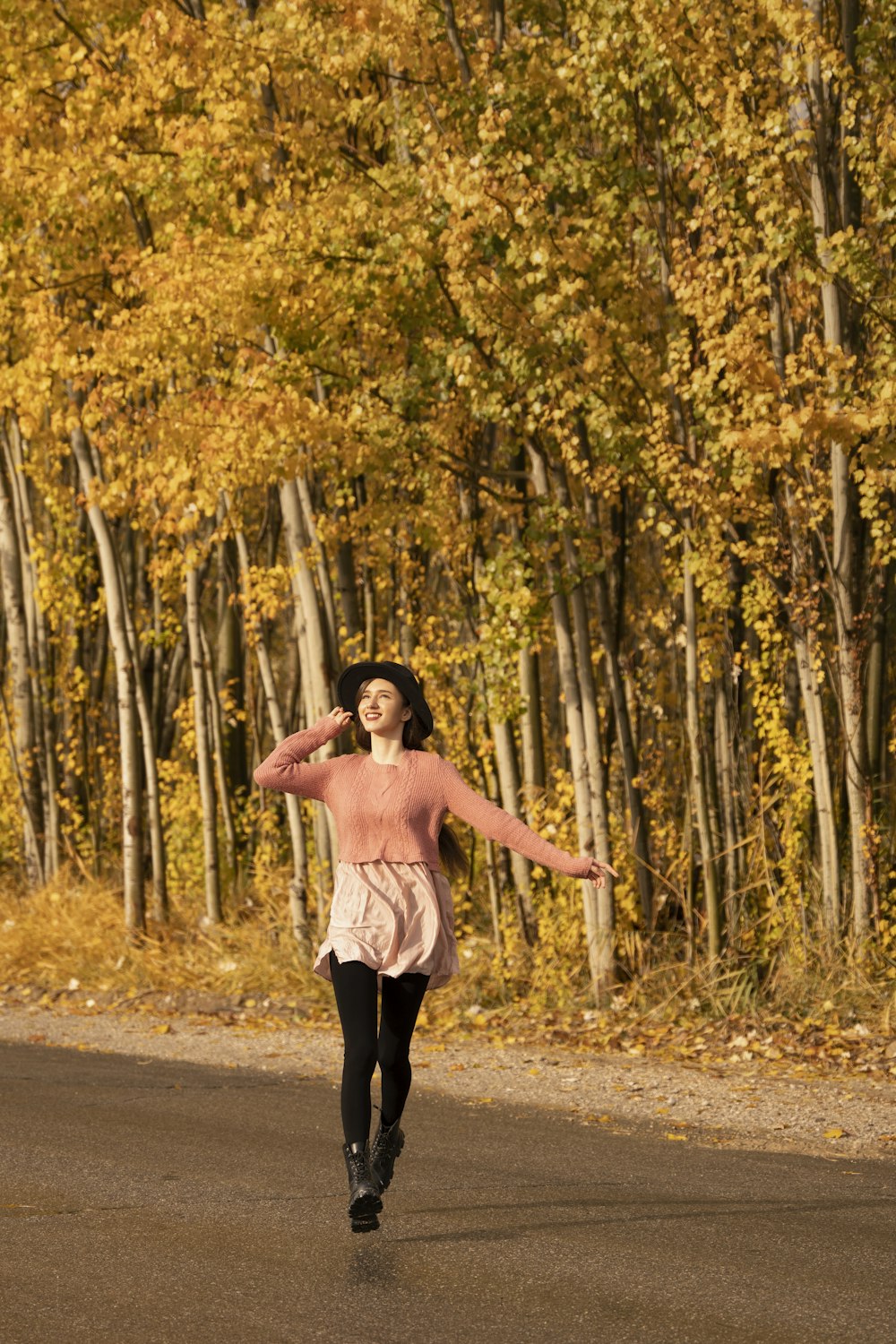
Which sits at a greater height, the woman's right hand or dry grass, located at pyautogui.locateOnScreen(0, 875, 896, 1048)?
the woman's right hand

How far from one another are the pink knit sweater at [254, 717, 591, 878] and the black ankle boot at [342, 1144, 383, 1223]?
1034 millimetres

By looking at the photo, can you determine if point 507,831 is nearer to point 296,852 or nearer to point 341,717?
point 341,717

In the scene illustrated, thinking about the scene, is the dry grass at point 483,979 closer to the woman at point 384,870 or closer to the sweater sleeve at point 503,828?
the woman at point 384,870

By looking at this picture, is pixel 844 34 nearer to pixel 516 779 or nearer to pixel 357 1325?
pixel 516 779

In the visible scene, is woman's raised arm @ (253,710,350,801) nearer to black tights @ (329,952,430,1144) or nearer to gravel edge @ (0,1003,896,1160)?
black tights @ (329,952,430,1144)

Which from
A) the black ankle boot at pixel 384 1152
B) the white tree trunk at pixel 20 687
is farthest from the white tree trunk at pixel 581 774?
the white tree trunk at pixel 20 687

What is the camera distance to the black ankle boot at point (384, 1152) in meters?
6.20

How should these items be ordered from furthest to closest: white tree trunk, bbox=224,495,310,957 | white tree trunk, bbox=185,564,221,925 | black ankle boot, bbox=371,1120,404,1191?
1. white tree trunk, bbox=185,564,221,925
2. white tree trunk, bbox=224,495,310,957
3. black ankle boot, bbox=371,1120,404,1191

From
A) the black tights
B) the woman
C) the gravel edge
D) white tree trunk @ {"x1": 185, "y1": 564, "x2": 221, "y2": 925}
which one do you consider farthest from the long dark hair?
white tree trunk @ {"x1": 185, "y1": 564, "x2": 221, "y2": 925}

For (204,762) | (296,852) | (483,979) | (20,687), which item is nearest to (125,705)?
(204,762)

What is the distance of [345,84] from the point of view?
12.3m

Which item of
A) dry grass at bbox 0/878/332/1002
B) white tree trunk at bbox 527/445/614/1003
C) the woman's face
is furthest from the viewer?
dry grass at bbox 0/878/332/1002

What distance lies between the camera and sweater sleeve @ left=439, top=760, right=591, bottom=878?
605cm

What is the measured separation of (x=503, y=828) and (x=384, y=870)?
47 cm
